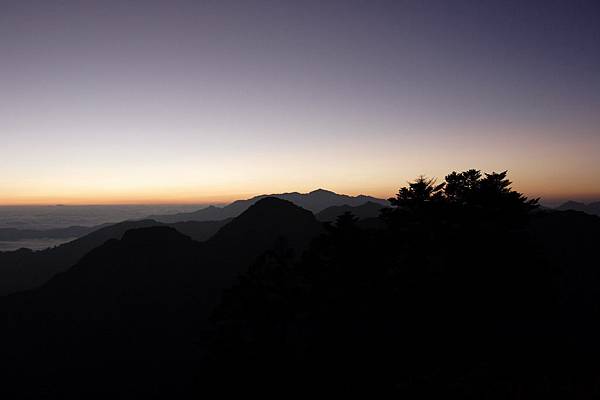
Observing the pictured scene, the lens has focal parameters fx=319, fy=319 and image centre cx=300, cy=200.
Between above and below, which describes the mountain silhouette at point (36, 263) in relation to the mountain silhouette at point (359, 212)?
below

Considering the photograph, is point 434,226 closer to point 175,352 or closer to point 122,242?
point 175,352

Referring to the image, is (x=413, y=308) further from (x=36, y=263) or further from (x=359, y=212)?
(x=36, y=263)

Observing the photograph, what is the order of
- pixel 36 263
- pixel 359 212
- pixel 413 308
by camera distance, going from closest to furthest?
pixel 413 308, pixel 36 263, pixel 359 212

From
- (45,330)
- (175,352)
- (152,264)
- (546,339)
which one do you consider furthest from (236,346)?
(152,264)

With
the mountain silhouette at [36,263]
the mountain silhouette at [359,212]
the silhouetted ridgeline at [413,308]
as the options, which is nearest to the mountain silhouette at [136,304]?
the silhouetted ridgeline at [413,308]

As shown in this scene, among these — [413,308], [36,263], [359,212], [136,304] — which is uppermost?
[359,212]

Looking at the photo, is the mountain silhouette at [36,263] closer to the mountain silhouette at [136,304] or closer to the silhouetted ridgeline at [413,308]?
the mountain silhouette at [136,304]

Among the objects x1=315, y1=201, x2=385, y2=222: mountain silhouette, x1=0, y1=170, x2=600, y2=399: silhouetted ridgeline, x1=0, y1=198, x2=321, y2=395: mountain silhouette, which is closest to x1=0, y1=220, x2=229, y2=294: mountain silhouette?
x1=0, y1=198, x2=321, y2=395: mountain silhouette

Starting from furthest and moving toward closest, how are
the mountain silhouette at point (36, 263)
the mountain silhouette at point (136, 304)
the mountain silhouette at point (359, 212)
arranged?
1. the mountain silhouette at point (359, 212)
2. the mountain silhouette at point (36, 263)
3. the mountain silhouette at point (136, 304)

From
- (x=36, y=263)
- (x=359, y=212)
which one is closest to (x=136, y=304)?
(x=36, y=263)

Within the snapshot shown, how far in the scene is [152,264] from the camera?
8888cm

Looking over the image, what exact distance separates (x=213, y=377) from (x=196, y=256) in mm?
77749

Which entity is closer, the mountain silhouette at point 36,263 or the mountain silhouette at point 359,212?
the mountain silhouette at point 36,263

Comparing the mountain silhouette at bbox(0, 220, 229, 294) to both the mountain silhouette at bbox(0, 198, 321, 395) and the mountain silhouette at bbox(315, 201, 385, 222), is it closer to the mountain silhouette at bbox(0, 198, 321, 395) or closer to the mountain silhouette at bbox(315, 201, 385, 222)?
the mountain silhouette at bbox(0, 198, 321, 395)
